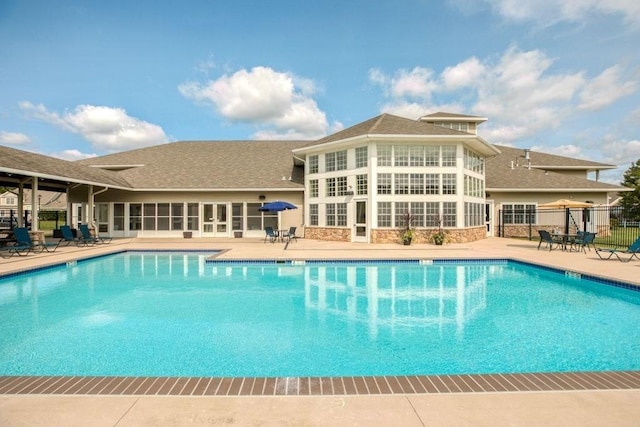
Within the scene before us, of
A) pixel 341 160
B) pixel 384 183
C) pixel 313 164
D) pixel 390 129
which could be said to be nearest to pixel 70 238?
pixel 313 164

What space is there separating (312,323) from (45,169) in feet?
50.6

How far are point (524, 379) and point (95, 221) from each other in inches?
1057

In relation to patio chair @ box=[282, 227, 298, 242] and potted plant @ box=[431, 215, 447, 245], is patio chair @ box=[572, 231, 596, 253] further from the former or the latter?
patio chair @ box=[282, 227, 298, 242]

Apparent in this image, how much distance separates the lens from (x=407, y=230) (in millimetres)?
18656

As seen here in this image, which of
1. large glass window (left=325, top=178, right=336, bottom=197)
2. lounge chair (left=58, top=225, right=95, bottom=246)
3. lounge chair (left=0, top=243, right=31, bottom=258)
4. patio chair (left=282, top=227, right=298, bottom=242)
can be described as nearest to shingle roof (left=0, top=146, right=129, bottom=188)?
lounge chair (left=58, top=225, right=95, bottom=246)

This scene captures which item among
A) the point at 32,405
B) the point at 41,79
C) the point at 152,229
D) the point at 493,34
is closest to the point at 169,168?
the point at 152,229

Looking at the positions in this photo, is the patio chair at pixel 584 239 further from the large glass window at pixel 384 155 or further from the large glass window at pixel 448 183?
the large glass window at pixel 384 155

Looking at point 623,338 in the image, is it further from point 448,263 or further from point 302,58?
point 302,58

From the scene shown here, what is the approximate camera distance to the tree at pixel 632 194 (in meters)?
34.0

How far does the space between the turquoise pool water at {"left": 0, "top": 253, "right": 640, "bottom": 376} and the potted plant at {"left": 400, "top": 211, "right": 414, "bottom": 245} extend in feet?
20.5

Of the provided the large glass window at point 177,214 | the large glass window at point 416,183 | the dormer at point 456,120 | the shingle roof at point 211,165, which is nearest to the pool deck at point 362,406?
the large glass window at point 416,183

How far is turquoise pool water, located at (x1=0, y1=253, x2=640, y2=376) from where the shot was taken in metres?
5.15

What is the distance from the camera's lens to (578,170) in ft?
95.9

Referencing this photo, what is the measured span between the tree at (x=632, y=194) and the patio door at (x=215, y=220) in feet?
106
